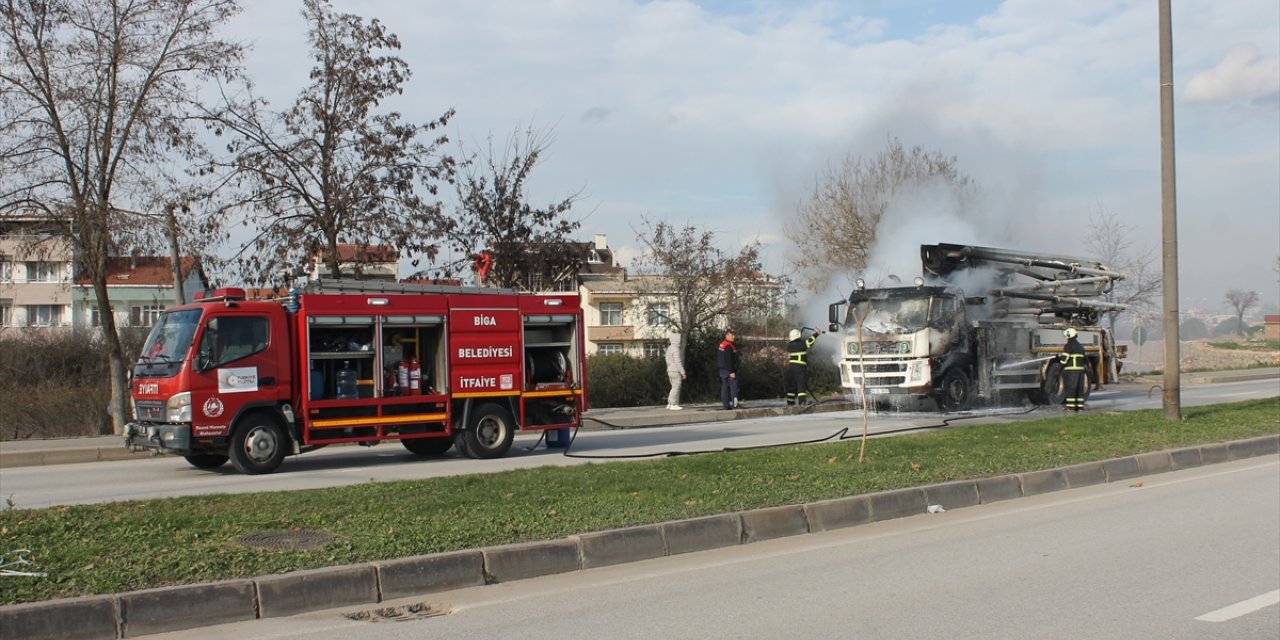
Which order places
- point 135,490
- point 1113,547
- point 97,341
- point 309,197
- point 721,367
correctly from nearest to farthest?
point 1113,547 < point 135,490 < point 309,197 < point 721,367 < point 97,341

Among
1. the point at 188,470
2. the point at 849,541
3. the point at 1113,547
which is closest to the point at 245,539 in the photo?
the point at 849,541

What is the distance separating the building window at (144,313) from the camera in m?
33.6

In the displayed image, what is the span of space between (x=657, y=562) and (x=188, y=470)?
8959 millimetres

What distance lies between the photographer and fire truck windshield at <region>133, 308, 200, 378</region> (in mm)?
13562

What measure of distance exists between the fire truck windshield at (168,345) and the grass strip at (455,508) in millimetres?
4293

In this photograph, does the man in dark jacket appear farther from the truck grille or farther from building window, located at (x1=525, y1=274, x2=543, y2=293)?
the truck grille

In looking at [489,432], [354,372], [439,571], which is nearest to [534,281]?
[489,432]

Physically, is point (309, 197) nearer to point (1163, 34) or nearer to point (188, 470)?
point (188, 470)

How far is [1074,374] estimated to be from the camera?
22.3 metres

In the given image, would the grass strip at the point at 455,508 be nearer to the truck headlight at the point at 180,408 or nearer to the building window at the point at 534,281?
the truck headlight at the point at 180,408

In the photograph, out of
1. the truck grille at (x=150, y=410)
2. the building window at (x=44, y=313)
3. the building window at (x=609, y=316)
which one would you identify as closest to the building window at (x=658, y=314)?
the truck grille at (x=150, y=410)

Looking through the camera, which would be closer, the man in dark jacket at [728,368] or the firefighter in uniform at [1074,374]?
the firefighter in uniform at [1074,374]

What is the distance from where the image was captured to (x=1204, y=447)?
567 inches

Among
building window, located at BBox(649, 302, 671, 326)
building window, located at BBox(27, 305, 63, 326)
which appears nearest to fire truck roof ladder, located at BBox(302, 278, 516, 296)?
building window, located at BBox(649, 302, 671, 326)
